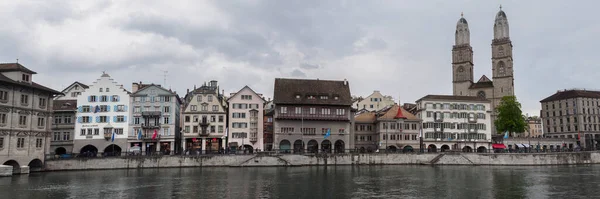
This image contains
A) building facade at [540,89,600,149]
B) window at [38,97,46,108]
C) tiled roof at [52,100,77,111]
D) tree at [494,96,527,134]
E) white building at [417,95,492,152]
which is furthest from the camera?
building facade at [540,89,600,149]

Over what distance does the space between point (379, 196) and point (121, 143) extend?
59.7m

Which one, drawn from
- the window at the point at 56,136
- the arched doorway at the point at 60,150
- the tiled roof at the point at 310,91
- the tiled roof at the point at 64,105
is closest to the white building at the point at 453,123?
the tiled roof at the point at 310,91

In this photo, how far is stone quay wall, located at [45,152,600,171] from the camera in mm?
70188

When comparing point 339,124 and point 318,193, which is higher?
point 339,124

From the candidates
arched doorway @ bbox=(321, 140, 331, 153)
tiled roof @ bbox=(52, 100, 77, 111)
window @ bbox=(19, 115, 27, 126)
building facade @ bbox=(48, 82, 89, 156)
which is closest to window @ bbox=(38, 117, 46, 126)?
window @ bbox=(19, 115, 27, 126)

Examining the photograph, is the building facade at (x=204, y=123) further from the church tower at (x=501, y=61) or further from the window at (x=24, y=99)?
the church tower at (x=501, y=61)

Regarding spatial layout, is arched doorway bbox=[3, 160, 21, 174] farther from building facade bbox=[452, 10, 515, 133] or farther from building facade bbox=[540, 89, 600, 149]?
building facade bbox=[540, 89, 600, 149]

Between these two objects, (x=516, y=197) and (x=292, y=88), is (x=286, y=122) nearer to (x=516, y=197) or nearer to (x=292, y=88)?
(x=292, y=88)

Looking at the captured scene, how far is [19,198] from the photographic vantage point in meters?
35.5

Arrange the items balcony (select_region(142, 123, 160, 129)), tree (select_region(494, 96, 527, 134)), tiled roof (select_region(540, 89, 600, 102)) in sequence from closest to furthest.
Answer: balcony (select_region(142, 123, 160, 129)) < tree (select_region(494, 96, 527, 134)) < tiled roof (select_region(540, 89, 600, 102))

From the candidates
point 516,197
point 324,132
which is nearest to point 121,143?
point 324,132

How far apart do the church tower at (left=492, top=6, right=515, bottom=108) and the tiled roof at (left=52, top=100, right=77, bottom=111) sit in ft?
330

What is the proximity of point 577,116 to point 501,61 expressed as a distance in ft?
77.2

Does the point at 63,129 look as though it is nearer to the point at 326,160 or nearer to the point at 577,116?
the point at 326,160
